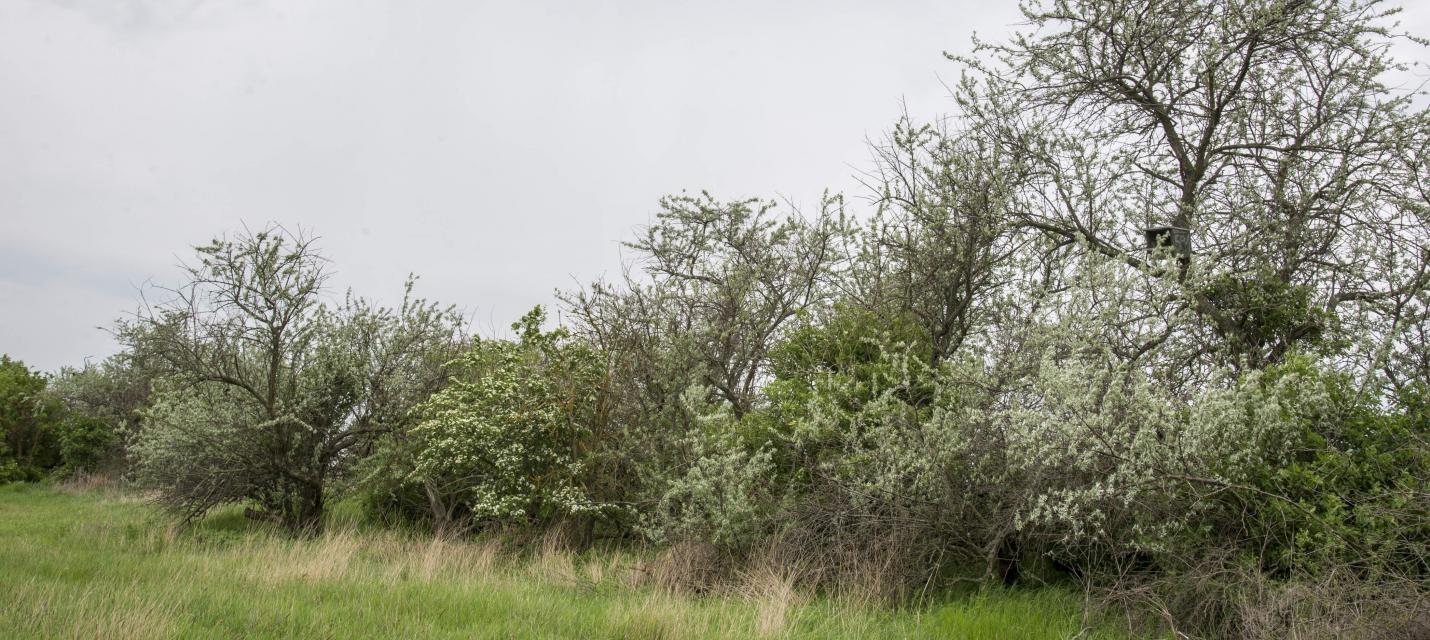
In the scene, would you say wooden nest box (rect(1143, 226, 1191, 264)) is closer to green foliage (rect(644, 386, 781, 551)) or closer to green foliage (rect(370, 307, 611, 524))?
green foliage (rect(644, 386, 781, 551))

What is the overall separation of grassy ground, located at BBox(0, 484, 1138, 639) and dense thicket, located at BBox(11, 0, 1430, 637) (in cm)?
60

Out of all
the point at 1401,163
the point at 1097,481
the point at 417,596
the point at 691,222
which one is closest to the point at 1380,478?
the point at 1097,481

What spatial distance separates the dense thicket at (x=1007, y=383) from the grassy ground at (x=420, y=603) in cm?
60

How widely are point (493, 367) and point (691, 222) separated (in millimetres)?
5249

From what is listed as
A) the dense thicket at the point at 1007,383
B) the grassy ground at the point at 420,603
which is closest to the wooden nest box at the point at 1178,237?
the dense thicket at the point at 1007,383

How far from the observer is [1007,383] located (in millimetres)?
7637

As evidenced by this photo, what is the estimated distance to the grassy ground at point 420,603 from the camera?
18.8ft

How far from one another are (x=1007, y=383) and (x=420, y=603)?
17.0 feet

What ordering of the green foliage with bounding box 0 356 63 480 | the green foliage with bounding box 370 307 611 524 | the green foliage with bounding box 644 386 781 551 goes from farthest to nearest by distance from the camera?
the green foliage with bounding box 0 356 63 480
the green foliage with bounding box 370 307 611 524
the green foliage with bounding box 644 386 781 551

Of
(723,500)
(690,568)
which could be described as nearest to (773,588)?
(690,568)

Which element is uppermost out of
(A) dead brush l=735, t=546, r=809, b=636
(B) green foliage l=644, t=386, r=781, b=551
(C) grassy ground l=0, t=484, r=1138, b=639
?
(B) green foliage l=644, t=386, r=781, b=551

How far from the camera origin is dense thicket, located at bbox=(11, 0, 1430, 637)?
19.5 feet

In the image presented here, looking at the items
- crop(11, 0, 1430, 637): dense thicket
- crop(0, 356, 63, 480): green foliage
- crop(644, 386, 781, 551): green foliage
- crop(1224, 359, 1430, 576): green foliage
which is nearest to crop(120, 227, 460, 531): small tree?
crop(11, 0, 1430, 637): dense thicket

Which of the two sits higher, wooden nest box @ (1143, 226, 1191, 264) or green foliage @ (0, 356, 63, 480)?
wooden nest box @ (1143, 226, 1191, 264)
